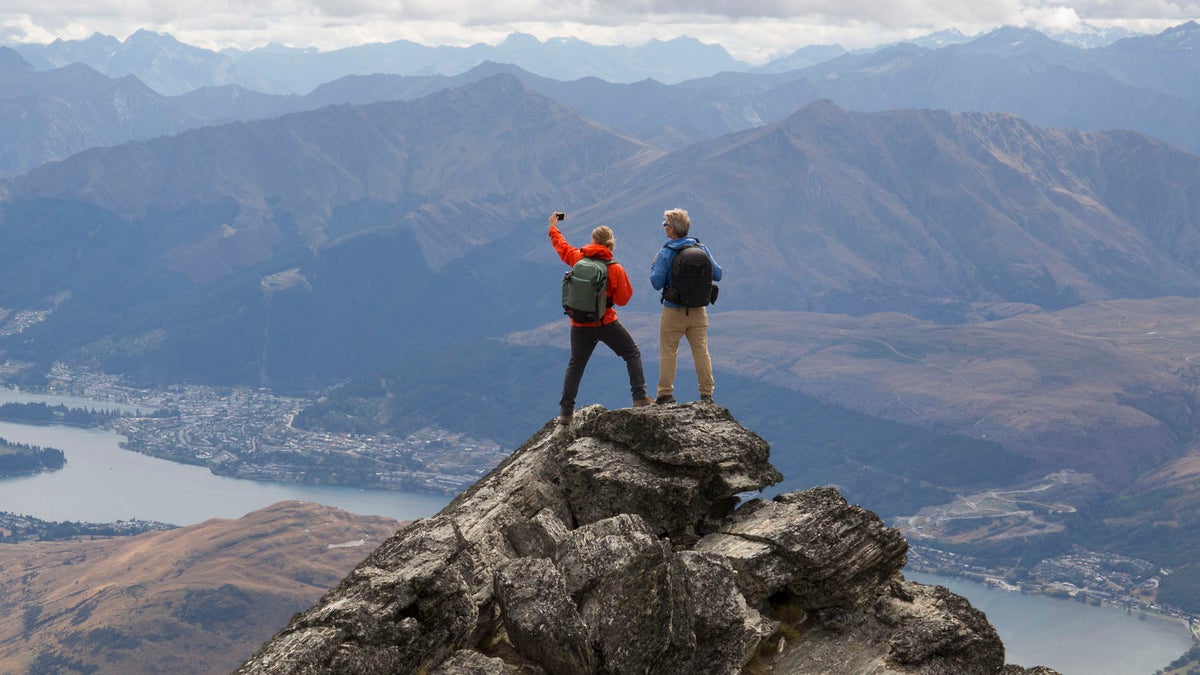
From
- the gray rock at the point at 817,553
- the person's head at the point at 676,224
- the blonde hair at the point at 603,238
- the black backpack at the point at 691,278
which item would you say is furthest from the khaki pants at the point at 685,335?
the gray rock at the point at 817,553

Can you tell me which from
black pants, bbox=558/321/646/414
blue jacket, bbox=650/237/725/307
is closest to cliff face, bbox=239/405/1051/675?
black pants, bbox=558/321/646/414

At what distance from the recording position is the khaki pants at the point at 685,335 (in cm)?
3222

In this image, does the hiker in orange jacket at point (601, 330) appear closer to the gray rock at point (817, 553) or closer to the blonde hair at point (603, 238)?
the blonde hair at point (603, 238)

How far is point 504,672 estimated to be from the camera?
72.0 feet

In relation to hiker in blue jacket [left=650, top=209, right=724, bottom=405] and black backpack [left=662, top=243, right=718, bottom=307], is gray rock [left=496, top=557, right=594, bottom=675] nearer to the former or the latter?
hiker in blue jacket [left=650, top=209, right=724, bottom=405]

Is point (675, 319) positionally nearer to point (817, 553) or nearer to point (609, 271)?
point (609, 271)

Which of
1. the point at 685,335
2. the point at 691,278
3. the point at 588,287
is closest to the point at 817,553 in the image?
the point at 691,278

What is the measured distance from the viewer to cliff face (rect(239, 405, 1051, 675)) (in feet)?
73.3

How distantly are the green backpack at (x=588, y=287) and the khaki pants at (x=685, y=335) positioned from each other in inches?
96.9

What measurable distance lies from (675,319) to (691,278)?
5.39ft

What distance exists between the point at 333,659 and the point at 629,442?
974 cm

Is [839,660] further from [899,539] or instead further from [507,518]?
[507,518]

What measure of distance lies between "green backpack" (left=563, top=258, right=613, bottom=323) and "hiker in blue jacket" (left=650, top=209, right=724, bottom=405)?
136cm

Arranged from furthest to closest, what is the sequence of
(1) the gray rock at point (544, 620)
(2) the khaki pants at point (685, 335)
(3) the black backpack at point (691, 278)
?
(2) the khaki pants at point (685, 335), (3) the black backpack at point (691, 278), (1) the gray rock at point (544, 620)
